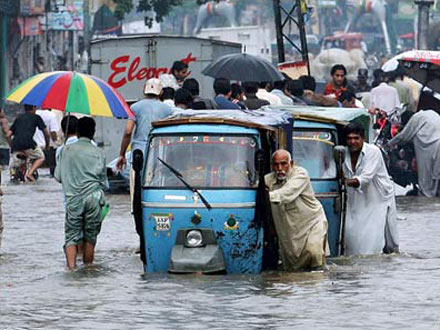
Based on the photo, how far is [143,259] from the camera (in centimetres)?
1397

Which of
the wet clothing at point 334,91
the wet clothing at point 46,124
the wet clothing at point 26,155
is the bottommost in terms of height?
the wet clothing at point 26,155

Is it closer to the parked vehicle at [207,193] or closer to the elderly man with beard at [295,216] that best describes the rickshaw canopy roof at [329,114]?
the parked vehicle at [207,193]

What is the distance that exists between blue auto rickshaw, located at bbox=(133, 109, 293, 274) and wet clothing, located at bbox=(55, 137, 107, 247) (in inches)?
34.1

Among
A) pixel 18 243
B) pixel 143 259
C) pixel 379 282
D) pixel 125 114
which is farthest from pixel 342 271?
pixel 18 243

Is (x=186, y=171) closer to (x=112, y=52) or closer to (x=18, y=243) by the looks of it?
(x=18, y=243)

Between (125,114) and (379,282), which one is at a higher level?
(125,114)

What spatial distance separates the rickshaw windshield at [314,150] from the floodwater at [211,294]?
0.87 meters

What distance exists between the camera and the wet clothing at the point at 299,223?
1378 centimetres

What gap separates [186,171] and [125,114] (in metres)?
2.04

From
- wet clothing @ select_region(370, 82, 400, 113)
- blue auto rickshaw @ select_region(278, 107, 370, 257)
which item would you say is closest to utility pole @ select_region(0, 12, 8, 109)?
wet clothing @ select_region(370, 82, 400, 113)

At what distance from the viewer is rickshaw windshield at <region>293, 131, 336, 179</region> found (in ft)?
49.9

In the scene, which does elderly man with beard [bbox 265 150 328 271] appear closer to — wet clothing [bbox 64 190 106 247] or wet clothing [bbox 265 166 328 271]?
wet clothing [bbox 265 166 328 271]

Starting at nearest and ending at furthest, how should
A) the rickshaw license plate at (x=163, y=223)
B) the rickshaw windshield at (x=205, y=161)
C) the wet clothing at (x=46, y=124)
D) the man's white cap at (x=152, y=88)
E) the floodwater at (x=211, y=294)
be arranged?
1. the floodwater at (x=211, y=294)
2. the rickshaw license plate at (x=163, y=223)
3. the rickshaw windshield at (x=205, y=161)
4. the man's white cap at (x=152, y=88)
5. the wet clothing at (x=46, y=124)

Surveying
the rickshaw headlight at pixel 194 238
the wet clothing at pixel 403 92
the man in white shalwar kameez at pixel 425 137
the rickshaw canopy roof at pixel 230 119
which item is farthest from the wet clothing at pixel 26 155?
the rickshaw headlight at pixel 194 238
